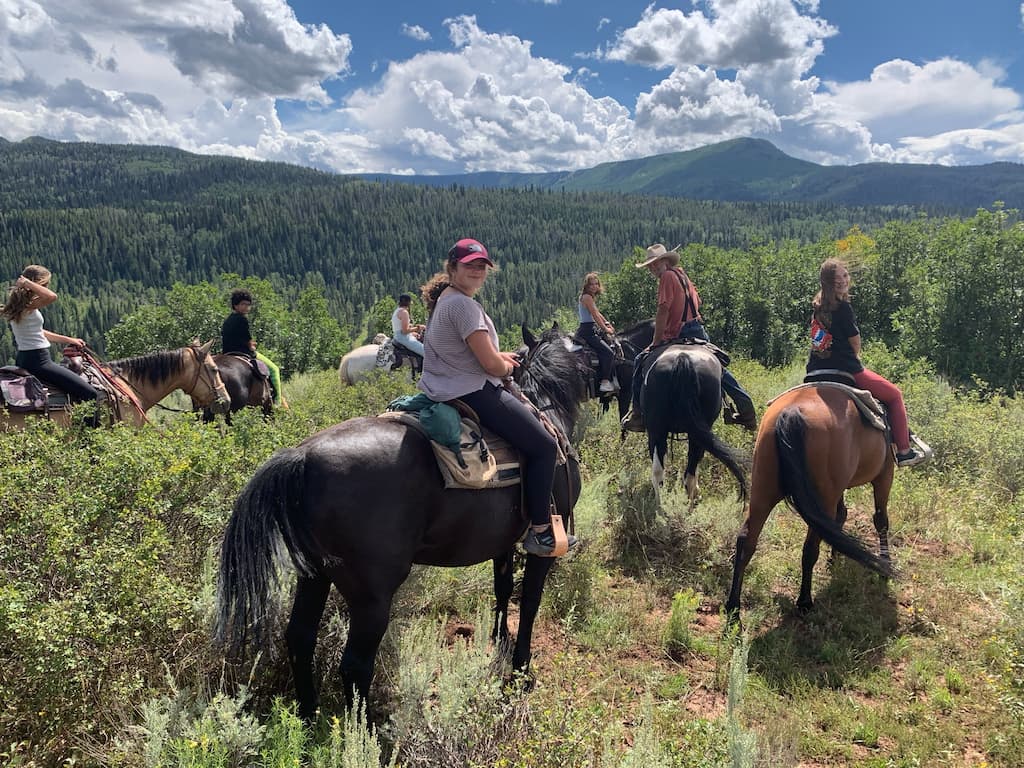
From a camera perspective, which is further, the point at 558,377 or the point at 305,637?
the point at 558,377

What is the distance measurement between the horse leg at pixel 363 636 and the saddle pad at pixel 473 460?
2.52 feet

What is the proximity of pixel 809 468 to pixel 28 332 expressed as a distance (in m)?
8.84

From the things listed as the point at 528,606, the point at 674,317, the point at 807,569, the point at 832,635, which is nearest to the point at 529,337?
the point at 674,317

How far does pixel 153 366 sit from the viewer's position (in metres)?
8.94

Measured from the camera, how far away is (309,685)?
129 inches

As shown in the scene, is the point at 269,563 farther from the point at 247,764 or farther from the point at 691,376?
the point at 691,376

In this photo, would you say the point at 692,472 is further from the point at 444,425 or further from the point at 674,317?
the point at 444,425

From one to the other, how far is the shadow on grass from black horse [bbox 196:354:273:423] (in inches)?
334

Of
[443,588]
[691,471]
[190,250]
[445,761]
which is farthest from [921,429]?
[190,250]

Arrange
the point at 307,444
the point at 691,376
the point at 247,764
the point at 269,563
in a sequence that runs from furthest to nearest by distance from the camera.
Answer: the point at 691,376
the point at 307,444
the point at 269,563
the point at 247,764

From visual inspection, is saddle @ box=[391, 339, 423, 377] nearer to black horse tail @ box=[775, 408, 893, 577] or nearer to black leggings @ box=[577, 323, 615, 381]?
black leggings @ box=[577, 323, 615, 381]

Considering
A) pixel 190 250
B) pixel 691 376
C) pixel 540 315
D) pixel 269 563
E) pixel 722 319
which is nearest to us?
pixel 269 563

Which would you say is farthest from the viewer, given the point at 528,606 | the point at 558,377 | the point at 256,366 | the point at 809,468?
the point at 256,366

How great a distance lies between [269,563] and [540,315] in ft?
381
